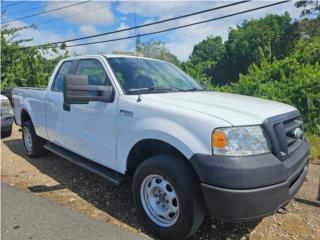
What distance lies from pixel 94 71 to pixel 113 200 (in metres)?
1.71

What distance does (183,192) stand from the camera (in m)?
2.90

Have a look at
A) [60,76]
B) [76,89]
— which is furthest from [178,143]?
[60,76]

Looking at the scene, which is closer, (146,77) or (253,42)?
(146,77)

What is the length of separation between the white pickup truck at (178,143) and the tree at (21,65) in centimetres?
1252

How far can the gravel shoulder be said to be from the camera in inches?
134

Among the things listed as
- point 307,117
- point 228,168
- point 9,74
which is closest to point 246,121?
point 228,168

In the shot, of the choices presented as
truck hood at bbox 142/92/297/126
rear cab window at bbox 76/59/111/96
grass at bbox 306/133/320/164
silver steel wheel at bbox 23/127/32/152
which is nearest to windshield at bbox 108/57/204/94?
rear cab window at bbox 76/59/111/96

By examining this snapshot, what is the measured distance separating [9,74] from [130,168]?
16.1 metres

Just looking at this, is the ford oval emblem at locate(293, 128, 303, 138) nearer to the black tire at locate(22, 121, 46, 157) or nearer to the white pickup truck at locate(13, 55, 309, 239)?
the white pickup truck at locate(13, 55, 309, 239)

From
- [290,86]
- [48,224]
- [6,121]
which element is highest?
[290,86]

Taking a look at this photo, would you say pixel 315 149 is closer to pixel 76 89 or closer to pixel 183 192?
pixel 183 192

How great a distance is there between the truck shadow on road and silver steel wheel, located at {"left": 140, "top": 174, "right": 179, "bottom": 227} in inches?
8.4

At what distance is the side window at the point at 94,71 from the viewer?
4025 millimetres

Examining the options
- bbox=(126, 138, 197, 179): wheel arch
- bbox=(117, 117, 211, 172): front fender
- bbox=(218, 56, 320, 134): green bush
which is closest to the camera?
bbox=(117, 117, 211, 172): front fender
